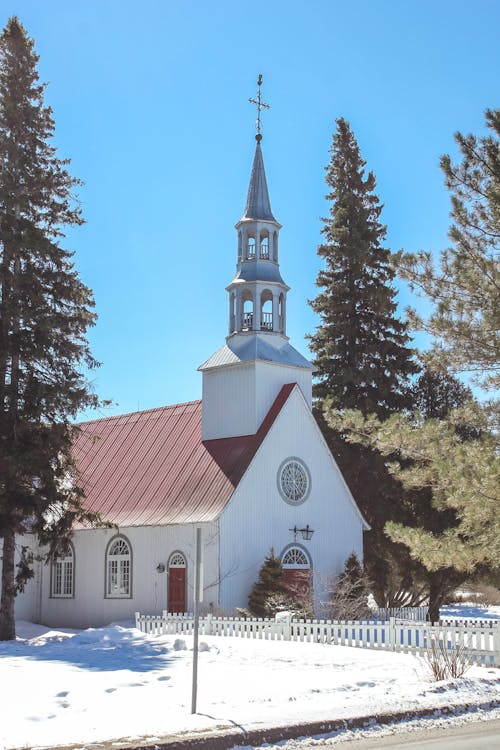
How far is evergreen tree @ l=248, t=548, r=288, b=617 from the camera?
27.4m

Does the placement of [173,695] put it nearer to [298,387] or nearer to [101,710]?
[101,710]

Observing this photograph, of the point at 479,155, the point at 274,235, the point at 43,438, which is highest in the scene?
the point at 274,235

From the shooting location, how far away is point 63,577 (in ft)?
111

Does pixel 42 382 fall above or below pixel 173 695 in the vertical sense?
above

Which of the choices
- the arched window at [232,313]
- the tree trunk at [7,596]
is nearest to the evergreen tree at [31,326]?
the tree trunk at [7,596]

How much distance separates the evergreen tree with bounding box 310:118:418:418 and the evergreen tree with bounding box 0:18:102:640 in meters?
13.7

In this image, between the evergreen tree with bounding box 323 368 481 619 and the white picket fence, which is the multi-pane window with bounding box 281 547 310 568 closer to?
the evergreen tree with bounding box 323 368 481 619

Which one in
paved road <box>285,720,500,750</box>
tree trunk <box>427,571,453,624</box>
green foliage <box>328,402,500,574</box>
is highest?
green foliage <box>328,402,500,574</box>

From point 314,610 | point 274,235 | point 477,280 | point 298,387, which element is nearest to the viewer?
point 477,280

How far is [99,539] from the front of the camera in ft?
107

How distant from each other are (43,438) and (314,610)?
35.4 ft

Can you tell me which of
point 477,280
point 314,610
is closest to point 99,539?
point 314,610

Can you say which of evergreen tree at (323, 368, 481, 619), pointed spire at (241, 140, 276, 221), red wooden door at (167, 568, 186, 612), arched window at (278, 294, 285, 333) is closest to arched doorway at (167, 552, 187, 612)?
red wooden door at (167, 568, 186, 612)

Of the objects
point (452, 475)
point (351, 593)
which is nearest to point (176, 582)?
point (351, 593)
